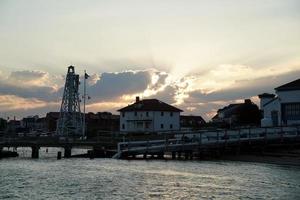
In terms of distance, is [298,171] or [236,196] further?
[298,171]

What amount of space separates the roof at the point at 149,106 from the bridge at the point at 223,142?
186 feet

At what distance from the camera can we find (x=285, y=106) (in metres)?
62.5

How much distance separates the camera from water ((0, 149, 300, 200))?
88.7 feet

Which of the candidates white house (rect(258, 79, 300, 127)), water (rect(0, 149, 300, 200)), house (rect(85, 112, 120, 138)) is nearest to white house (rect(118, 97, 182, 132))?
white house (rect(258, 79, 300, 127))

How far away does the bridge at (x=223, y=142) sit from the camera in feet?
172

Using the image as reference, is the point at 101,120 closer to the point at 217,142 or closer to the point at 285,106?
the point at 285,106

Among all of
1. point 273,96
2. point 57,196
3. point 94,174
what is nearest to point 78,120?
point 273,96

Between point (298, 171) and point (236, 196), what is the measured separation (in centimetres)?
1386

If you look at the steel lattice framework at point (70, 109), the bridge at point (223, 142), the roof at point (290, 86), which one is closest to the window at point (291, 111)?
the roof at point (290, 86)

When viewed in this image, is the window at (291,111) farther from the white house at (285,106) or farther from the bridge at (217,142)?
the bridge at (217,142)

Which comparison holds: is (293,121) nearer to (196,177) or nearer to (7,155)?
(196,177)

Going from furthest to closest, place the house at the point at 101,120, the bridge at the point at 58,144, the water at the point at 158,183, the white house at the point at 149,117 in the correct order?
the house at the point at 101,120 → the white house at the point at 149,117 → the bridge at the point at 58,144 → the water at the point at 158,183

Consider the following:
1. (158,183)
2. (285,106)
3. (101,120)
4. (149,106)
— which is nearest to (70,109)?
(149,106)

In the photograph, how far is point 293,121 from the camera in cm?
6116
